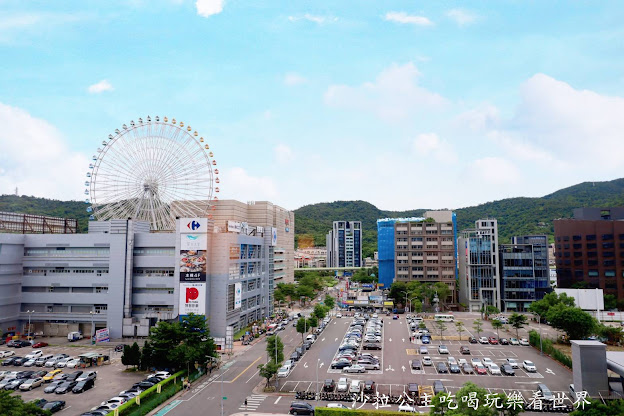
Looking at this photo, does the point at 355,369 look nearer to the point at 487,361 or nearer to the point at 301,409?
the point at 301,409

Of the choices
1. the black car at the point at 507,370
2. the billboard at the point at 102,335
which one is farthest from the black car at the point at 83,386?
the black car at the point at 507,370

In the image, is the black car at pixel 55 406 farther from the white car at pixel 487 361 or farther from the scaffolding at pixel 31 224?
the scaffolding at pixel 31 224

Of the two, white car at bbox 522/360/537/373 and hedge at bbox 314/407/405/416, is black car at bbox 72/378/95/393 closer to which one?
hedge at bbox 314/407/405/416

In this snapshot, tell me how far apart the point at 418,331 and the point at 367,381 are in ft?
82.8

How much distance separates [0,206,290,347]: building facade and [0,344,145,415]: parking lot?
24.9ft

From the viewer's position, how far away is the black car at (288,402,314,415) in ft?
102

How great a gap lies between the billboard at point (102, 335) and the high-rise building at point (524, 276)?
70980 mm

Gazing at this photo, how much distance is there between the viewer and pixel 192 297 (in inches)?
2035

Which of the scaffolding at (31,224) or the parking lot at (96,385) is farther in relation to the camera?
the scaffolding at (31,224)

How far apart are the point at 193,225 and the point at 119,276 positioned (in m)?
13.4

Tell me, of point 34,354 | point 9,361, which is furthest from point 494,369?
point 9,361

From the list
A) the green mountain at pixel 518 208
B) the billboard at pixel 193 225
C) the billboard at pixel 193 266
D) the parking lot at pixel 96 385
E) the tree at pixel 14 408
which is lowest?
the parking lot at pixel 96 385

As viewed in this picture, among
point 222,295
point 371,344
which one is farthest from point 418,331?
point 222,295

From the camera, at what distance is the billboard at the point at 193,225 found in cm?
5306
